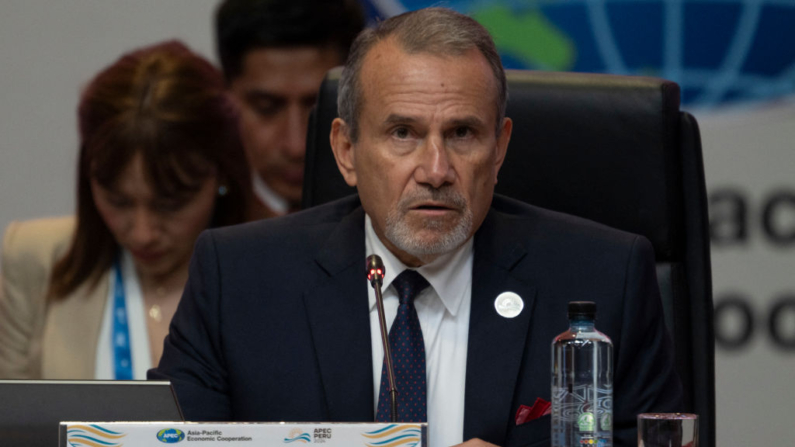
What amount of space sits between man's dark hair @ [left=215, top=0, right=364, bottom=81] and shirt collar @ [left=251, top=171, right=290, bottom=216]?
1.18ft

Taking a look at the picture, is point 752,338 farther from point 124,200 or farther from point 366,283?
point 124,200

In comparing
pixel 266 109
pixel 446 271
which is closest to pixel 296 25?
pixel 266 109

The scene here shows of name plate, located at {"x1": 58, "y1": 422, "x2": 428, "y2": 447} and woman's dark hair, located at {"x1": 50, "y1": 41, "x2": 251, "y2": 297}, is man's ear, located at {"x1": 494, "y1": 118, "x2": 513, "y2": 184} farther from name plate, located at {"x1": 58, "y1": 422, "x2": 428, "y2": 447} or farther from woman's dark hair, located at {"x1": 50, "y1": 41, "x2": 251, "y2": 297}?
Answer: woman's dark hair, located at {"x1": 50, "y1": 41, "x2": 251, "y2": 297}

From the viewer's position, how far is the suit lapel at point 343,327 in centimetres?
193

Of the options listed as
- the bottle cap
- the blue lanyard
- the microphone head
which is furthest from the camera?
the blue lanyard

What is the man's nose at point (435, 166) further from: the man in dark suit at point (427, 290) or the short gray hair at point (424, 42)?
the short gray hair at point (424, 42)

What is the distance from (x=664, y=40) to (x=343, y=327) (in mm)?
1843

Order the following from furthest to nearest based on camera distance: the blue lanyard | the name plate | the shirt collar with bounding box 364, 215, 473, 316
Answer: the blue lanyard < the shirt collar with bounding box 364, 215, 473, 316 < the name plate

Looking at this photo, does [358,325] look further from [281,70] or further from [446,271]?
[281,70]

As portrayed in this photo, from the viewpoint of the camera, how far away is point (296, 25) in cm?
332

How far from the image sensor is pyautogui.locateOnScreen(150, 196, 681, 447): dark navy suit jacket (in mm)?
1921

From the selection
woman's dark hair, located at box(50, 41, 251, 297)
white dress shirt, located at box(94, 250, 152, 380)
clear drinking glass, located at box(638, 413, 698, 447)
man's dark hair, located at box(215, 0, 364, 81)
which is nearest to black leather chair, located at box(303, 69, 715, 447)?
clear drinking glass, located at box(638, 413, 698, 447)

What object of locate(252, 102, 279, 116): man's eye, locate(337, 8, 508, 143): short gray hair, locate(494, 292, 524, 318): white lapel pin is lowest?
locate(494, 292, 524, 318): white lapel pin

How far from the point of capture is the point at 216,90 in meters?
3.31
